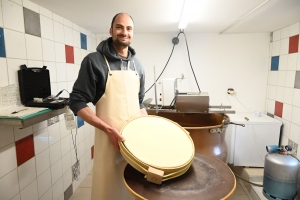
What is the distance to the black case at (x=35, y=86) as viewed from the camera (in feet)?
4.49

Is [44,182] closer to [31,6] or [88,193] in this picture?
[88,193]

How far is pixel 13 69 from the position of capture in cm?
134

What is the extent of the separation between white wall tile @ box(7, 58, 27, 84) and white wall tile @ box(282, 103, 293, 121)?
2636 mm

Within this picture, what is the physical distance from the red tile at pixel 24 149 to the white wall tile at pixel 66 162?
501mm

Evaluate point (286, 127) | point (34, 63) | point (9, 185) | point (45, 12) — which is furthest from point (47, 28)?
point (286, 127)

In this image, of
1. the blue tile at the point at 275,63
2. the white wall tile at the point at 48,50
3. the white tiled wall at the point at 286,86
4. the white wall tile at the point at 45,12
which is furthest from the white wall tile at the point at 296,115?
the white wall tile at the point at 45,12

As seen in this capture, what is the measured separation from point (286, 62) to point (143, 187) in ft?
7.70

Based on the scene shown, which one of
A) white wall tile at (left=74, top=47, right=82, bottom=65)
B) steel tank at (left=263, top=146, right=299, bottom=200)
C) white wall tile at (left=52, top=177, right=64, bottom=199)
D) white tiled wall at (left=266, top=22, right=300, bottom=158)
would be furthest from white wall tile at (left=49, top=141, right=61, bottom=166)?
white tiled wall at (left=266, top=22, right=300, bottom=158)

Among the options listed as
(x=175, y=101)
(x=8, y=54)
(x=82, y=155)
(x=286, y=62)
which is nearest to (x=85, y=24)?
(x=8, y=54)

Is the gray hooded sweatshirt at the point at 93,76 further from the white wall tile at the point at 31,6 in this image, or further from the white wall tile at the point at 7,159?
the white wall tile at the point at 31,6

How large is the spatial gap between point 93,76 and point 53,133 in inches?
36.5

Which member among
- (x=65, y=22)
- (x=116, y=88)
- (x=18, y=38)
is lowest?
(x=116, y=88)

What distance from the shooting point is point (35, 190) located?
5.09 feet

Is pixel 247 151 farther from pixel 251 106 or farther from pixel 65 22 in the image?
pixel 65 22
